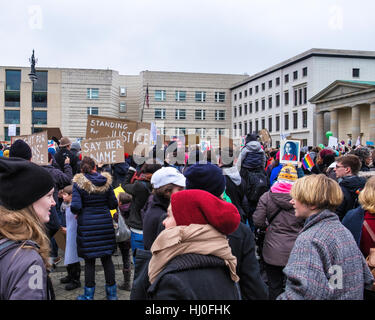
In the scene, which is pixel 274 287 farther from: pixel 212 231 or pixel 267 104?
pixel 267 104

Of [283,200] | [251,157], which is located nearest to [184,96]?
[251,157]

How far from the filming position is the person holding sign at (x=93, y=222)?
15.1 ft

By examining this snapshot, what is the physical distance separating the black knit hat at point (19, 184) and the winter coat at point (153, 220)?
1509 millimetres

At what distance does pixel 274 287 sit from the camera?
418cm

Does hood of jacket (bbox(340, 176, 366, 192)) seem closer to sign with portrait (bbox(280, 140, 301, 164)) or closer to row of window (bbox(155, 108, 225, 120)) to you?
sign with portrait (bbox(280, 140, 301, 164))

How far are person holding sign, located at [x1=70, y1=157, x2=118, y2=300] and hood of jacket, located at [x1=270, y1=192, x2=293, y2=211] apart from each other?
205 cm

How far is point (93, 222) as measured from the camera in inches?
185

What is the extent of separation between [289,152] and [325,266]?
427 centimetres

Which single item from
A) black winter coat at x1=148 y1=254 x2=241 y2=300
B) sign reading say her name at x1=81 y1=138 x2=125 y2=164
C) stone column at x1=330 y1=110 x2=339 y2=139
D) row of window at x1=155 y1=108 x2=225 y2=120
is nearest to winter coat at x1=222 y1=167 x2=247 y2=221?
sign reading say her name at x1=81 y1=138 x2=125 y2=164

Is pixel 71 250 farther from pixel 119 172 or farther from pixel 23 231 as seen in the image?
pixel 23 231

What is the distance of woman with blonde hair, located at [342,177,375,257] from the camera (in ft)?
10.3
